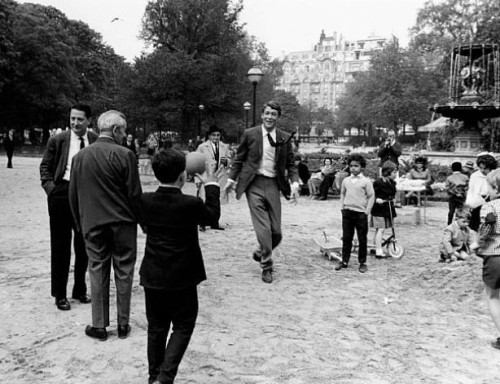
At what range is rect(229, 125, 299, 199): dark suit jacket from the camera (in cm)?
646

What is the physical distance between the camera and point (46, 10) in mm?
51906

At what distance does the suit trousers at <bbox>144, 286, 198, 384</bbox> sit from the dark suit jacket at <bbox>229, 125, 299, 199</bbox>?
123 inches

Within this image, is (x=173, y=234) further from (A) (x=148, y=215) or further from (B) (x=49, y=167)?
(B) (x=49, y=167)

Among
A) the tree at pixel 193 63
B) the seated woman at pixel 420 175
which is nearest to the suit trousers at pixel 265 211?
the seated woman at pixel 420 175

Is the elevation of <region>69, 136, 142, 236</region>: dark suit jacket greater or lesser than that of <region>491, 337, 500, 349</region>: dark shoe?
greater

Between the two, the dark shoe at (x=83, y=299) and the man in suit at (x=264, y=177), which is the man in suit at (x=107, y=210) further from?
the man in suit at (x=264, y=177)

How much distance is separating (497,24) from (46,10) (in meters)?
39.5

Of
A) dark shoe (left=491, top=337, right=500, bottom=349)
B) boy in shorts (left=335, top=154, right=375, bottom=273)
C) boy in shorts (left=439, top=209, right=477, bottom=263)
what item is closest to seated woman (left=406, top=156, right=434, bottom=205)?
boy in shorts (left=439, top=209, right=477, bottom=263)

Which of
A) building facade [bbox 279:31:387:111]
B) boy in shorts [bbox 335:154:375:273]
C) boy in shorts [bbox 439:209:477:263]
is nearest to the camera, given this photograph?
boy in shorts [bbox 335:154:375:273]

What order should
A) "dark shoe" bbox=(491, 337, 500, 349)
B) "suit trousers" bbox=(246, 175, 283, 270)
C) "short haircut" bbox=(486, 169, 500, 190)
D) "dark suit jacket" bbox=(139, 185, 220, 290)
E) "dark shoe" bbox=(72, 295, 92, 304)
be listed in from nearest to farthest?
"dark suit jacket" bbox=(139, 185, 220, 290) → "short haircut" bbox=(486, 169, 500, 190) → "dark shoe" bbox=(491, 337, 500, 349) → "dark shoe" bbox=(72, 295, 92, 304) → "suit trousers" bbox=(246, 175, 283, 270)

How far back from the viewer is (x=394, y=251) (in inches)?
330

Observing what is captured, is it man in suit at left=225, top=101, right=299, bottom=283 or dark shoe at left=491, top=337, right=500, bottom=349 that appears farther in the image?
man in suit at left=225, top=101, right=299, bottom=283

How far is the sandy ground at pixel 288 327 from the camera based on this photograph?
3949 mm

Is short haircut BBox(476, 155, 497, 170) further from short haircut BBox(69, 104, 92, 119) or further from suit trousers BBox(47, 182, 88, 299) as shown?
suit trousers BBox(47, 182, 88, 299)
